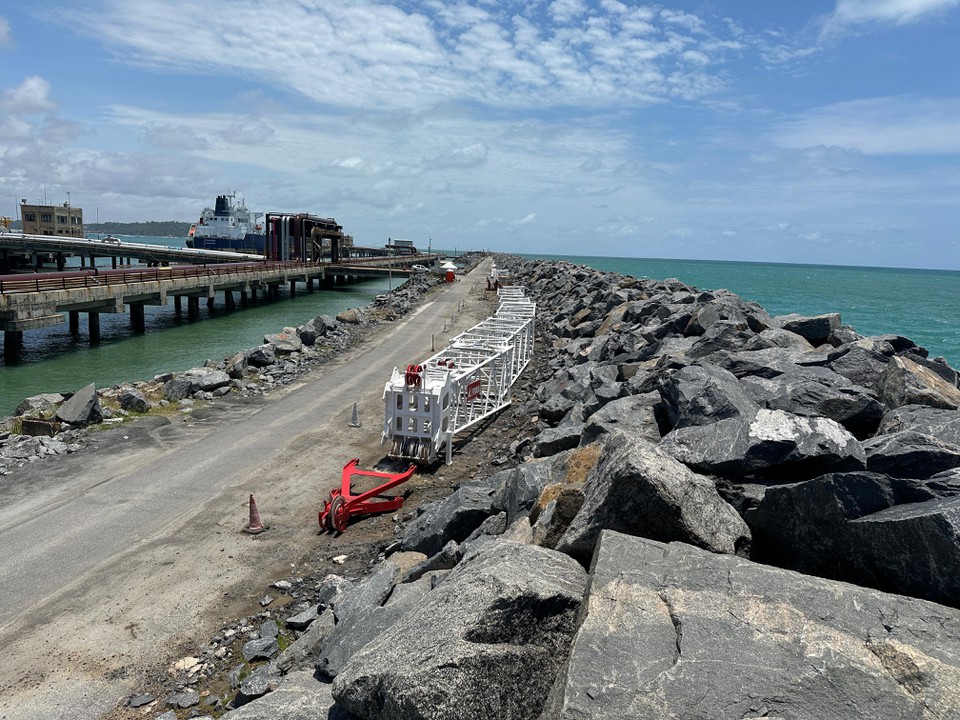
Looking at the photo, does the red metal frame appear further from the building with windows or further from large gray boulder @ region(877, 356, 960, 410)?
the building with windows

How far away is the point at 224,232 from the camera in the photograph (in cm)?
13825

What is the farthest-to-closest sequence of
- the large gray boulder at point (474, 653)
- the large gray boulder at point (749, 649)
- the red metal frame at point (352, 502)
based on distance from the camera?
the red metal frame at point (352, 502) < the large gray boulder at point (474, 653) < the large gray boulder at point (749, 649)

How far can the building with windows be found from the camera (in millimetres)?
144250

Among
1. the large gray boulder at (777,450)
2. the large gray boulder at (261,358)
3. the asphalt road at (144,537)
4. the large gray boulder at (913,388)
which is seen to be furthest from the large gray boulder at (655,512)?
the large gray boulder at (261,358)

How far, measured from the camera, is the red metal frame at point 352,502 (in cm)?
1161

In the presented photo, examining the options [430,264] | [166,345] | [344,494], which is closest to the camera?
[344,494]

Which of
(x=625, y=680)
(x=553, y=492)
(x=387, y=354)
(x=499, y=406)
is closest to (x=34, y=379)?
(x=387, y=354)

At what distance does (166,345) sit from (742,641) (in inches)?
1753

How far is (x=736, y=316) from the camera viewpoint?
16.6 m

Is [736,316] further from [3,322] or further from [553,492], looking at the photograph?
[3,322]

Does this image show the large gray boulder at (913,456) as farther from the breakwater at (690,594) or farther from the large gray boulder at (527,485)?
the large gray boulder at (527,485)

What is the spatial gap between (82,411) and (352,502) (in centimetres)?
990

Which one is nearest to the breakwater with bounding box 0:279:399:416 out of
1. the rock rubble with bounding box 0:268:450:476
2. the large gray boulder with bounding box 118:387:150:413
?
the rock rubble with bounding box 0:268:450:476

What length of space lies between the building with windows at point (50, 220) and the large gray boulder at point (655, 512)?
16805 centimetres
